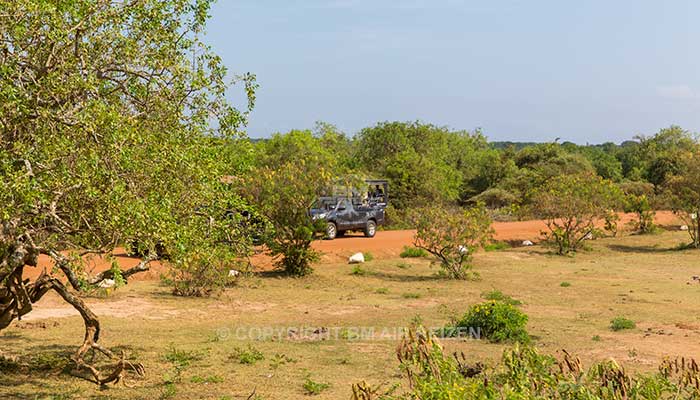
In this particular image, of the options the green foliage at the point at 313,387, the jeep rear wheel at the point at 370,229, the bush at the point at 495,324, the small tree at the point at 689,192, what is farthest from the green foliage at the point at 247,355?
the small tree at the point at 689,192

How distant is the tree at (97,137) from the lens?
21.5 ft

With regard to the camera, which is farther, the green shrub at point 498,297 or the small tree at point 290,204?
the small tree at point 290,204

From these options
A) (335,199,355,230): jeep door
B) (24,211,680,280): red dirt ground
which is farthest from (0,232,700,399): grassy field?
(335,199,355,230): jeep door

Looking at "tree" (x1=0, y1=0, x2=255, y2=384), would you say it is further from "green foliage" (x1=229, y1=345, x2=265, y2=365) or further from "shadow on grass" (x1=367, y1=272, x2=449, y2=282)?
"shadow on grass" (x1=367, y1=272, x2=449, y2=282)

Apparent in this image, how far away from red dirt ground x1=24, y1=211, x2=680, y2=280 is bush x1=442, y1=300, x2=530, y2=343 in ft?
26.5

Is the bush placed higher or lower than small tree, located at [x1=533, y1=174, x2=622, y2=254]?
lower

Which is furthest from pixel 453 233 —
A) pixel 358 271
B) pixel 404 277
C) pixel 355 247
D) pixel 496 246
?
pixel 496 246

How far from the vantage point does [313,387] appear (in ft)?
28.4

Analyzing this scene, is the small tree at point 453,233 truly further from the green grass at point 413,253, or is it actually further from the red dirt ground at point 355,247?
the green grass at point 413,253

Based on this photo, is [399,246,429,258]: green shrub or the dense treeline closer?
[399,246,429,258]: green shrub

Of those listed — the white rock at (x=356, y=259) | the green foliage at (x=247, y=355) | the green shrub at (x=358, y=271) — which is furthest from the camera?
the white rock at (x=356, y=259)

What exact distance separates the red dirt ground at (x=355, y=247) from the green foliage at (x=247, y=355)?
6.46m

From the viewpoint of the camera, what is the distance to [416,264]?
72.4 ft

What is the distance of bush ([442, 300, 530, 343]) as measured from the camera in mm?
11602
